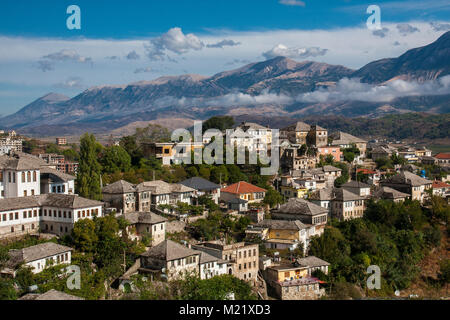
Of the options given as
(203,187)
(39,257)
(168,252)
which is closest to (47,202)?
(39,257)

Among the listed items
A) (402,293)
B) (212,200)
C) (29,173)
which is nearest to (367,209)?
(402,293)

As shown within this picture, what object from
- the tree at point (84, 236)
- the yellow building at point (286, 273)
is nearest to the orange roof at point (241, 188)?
the yellow building at point (286, 273)

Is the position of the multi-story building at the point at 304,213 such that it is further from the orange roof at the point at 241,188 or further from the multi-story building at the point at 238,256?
the multi-story building at the point at 238,256

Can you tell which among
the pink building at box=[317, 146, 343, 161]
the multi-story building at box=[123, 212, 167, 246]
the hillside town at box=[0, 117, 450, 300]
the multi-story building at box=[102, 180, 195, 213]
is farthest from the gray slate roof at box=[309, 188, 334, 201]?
the multi-story building at box=[123, 212, 167, 246]

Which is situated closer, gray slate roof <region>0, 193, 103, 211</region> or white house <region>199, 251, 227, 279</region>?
white house <region>199, 251, 227, 279</region>

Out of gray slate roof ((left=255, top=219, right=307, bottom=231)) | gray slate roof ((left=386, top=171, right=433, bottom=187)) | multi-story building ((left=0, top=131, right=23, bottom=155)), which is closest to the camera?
gray slate roof ((left=255, top=219, right=307, bottom=231))

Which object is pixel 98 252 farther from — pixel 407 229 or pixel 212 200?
pixel 407 229

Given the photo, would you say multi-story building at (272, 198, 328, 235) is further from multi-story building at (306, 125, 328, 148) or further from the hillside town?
multi-story building at (306, 125, 328, 148)
